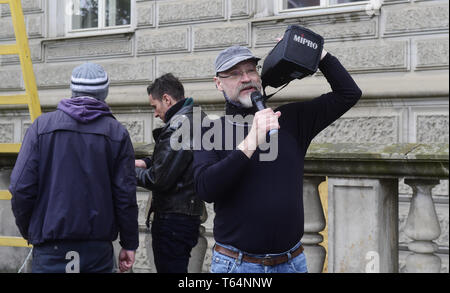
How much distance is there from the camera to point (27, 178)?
2.49 m

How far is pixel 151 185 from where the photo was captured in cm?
313

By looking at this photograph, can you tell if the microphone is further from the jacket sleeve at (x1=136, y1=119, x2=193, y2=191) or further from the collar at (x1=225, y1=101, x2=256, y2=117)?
the jacket sleeve at (x1=136, y1=119, x2=193, y2=191)

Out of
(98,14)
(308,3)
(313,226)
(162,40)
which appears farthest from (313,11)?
(313,226)

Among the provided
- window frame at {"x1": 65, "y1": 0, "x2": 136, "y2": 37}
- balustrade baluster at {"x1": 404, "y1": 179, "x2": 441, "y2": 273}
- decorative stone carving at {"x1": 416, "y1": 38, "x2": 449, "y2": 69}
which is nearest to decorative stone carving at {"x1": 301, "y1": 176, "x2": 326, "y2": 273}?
balustrade baluster at {"x1": 404, "y1": 179, "x2": 441, "y2": 273}

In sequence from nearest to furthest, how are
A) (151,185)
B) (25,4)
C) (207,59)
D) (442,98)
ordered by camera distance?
1. (151,185)
2. (442,98)
3. (207,59)
4. (25,4)

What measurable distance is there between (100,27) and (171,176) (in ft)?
16.3

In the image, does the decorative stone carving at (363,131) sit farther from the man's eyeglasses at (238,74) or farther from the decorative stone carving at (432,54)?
the man's eyeglasses at (238,74)

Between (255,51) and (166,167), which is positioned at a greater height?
(255,51)

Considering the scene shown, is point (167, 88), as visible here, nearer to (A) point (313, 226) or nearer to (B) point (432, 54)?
(A) point (313, 226)

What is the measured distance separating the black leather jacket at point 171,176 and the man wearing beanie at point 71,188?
0.52m

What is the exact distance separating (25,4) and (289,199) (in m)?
6.59

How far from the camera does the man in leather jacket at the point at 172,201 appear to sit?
10.2 ft
